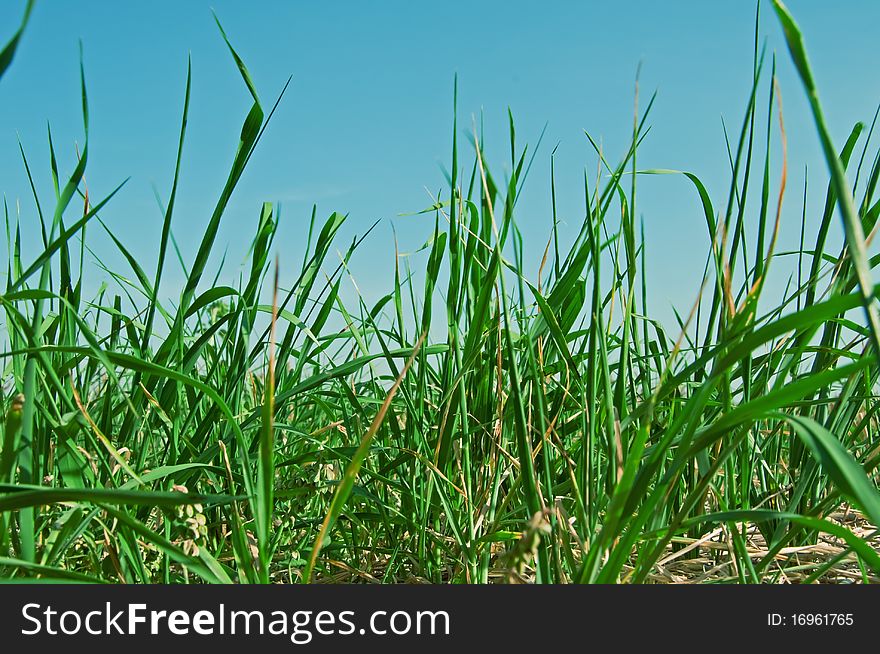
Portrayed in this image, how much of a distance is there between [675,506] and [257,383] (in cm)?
130

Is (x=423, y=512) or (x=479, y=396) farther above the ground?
(x=479, y=396)

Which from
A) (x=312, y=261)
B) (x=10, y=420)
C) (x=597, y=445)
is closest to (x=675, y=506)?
(x=597, y=445)

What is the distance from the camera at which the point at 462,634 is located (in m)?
0.68

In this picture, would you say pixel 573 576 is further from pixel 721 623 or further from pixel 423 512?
pixel 423 512

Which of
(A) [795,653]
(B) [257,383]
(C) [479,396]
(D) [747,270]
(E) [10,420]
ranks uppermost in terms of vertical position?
(B) [257,383]

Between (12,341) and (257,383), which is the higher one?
(257,383)

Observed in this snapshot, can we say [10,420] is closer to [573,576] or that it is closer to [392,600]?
[392,600]

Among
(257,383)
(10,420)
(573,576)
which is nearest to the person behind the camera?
(10,420)

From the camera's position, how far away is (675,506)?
1109mm

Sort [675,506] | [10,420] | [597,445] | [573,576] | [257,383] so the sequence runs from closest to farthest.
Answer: [10,420]
[573,576]
[597,445]
[675,506]
[257,383]

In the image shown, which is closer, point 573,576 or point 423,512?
point 573,576

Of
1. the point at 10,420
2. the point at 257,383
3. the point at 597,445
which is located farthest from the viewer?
the point at 257,383

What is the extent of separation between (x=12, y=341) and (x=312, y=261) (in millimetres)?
435

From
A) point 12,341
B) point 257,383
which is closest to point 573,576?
point 12,341
